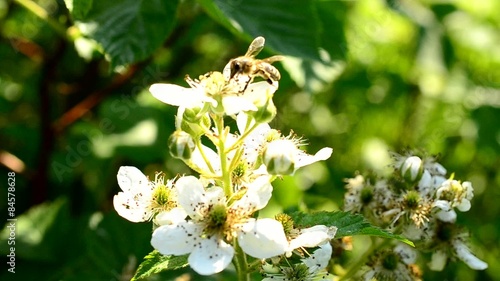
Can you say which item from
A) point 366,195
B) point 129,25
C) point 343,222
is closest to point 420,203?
point 366,195

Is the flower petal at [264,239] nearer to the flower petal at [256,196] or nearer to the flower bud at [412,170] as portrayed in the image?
the flower petal at [256,196]

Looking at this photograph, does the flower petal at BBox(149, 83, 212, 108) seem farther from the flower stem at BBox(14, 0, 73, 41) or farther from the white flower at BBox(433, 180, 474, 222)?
the flower stem at BBox(14, 0, 73, 41)

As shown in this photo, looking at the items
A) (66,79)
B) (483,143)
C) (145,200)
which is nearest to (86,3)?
(145,200)

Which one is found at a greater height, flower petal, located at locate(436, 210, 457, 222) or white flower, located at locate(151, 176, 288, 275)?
white flower, located at locate(151, 176, 288, 275)

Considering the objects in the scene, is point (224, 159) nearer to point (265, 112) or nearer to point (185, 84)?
point (265, 112)

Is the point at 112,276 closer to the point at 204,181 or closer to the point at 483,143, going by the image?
the point at 204,181

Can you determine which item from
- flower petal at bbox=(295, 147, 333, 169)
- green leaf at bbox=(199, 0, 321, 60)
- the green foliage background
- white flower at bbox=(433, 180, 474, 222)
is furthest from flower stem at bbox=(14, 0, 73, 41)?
white flower at bbox=(433, 180, 474, 222)
